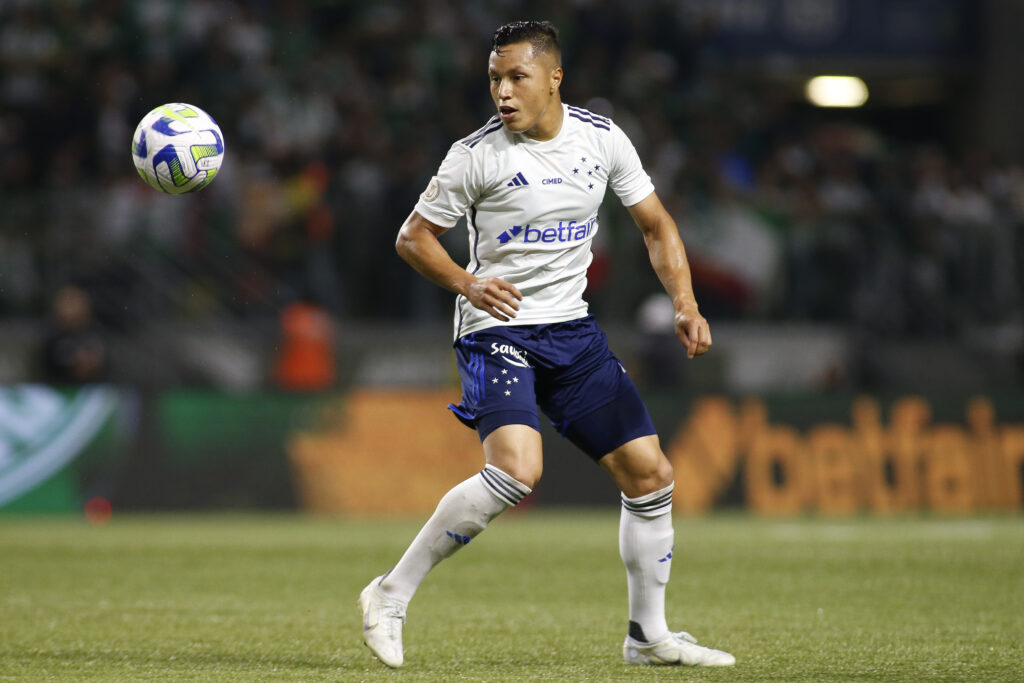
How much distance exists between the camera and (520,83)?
5207mm

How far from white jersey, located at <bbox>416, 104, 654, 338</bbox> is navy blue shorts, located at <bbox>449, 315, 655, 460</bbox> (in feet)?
0.22

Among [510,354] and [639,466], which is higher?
[510,354]

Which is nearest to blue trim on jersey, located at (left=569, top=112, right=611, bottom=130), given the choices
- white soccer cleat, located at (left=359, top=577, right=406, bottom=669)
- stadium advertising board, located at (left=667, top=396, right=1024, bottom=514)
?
white soccer cleat, located at (left=359, top=577, right=406, bottom=669)

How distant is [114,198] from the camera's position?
14.4 m

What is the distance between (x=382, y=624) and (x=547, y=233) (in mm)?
1508

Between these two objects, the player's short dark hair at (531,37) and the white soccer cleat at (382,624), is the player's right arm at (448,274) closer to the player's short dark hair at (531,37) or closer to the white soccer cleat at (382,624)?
the player's short dark hair at (531,37)

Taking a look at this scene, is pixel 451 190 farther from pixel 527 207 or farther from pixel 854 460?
pixel 854 460

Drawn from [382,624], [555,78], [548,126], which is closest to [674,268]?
[548,126]

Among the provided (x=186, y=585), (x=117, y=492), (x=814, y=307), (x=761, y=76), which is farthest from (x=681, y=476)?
(x=761, y=76)

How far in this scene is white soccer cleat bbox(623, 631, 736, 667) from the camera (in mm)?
5156

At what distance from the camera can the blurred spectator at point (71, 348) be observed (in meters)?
13.9

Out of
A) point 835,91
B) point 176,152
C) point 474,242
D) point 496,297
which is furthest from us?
point 835,91

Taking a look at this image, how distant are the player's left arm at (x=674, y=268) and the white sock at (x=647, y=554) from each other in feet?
1.87

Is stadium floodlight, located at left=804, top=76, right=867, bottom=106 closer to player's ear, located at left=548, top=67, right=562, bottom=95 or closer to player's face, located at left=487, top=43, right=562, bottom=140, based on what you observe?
player's ear, located at left=548, top=67, right=562, bottom=95
